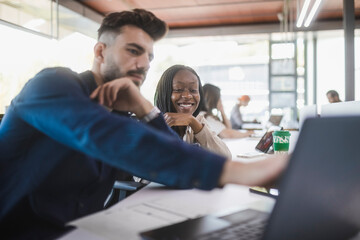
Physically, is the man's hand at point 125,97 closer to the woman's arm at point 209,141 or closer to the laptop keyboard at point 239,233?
the laptop keyboard at point 239,233

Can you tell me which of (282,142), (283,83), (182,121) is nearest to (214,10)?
(283,83)

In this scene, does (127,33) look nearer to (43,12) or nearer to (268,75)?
(43,12)

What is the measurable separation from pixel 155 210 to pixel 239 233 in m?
0.34

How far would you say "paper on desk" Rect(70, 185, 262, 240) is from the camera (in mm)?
810

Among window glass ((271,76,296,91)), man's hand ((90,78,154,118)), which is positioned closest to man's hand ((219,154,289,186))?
man's hand ((90,78,154,118))

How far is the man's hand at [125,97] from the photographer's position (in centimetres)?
96

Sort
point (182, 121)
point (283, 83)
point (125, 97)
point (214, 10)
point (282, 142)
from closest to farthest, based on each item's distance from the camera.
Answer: point (125, 97) → point (282, 142) → point (182, 121) → point (214, 10) → point (283, 83)

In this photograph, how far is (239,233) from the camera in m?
0.72

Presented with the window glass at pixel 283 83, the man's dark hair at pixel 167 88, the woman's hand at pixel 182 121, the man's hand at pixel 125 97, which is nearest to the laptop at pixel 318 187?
the man's hand at pixel 125 97

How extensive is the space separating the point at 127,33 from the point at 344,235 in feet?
2.89

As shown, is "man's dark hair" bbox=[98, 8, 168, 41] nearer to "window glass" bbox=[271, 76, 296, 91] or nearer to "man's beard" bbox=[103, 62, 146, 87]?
"man's beard" bbox=[103, 62, 146, 87]

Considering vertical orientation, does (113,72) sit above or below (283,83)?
below

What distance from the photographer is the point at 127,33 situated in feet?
3.73

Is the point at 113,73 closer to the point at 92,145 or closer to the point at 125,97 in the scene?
the point at 125,97
